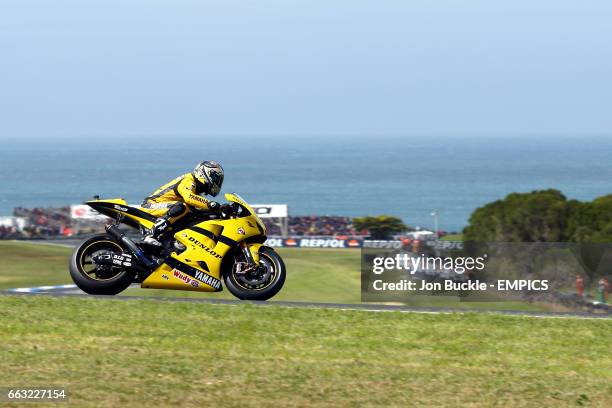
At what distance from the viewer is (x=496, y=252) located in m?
14.5

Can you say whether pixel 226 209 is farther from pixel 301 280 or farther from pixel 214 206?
pixel 301 280

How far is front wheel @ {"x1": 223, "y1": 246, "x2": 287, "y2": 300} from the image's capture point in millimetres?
12961

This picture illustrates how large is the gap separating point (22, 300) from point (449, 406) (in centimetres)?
707

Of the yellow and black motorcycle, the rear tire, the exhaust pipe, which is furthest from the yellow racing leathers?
the rear tire

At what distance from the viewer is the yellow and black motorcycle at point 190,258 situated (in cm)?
1285

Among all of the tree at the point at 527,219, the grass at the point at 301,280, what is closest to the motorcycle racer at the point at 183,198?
the grass at the point at 301,280

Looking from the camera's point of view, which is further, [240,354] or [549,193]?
[549,193]

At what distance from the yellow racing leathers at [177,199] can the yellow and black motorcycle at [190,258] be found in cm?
18

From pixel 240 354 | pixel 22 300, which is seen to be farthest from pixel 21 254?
pixel 240 354

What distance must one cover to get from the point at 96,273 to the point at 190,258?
4.44ft

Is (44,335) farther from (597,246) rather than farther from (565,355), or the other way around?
(597,246)

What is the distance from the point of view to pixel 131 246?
41.9 ft

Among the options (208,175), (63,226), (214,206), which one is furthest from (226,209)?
(63,226)

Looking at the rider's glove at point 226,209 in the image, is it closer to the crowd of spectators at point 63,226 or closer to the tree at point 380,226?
the crowd of spectators at point 63,226
